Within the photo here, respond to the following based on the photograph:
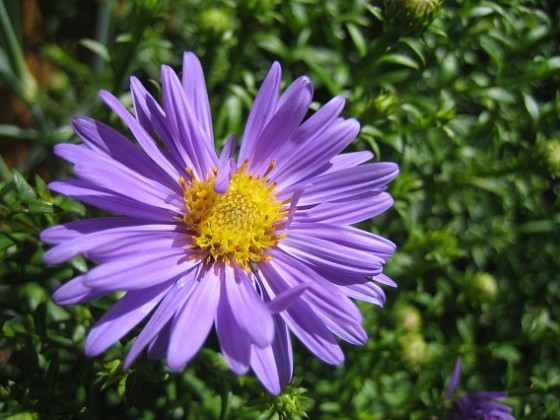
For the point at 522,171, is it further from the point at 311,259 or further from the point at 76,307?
the point at 76,307

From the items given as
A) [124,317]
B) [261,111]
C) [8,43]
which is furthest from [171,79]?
[8,43]

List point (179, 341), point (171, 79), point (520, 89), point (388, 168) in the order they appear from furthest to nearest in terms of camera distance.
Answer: point (520, 89)
point (388, 168)
point (171, 79)
point (179, 341)

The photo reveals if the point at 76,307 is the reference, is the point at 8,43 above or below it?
above

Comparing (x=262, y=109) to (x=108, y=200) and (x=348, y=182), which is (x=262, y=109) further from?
(x=108, y=200)

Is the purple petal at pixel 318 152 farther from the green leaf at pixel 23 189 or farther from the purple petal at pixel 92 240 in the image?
the green leaf at pixel 23 189

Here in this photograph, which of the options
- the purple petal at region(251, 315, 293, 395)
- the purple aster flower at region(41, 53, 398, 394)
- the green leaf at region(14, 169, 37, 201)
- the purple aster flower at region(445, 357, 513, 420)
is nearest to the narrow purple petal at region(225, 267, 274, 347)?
the purple aster flower at region(41, 53, 398, 394)

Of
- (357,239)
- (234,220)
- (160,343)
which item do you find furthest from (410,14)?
(160,343)

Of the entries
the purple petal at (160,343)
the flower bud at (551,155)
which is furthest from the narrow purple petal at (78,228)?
the flower bud at (551,155)
